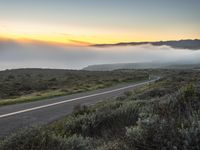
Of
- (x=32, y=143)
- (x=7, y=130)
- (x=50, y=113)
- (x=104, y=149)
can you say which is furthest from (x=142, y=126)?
(x=50, y=113)

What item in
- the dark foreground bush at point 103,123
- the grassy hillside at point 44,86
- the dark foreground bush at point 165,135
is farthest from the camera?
the grassy hillside at point 44,86

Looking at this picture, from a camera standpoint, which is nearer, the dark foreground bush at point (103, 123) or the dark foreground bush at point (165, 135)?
the dark foreground bush at point (165, 135)

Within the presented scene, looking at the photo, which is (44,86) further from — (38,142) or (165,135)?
(165,135)

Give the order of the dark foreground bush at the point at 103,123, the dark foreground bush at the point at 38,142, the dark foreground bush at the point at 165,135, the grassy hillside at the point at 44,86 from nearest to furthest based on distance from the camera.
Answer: the dark foreground bush at the point at 165,135
the dark foreground bush at the point at 38,142
the dark foreground bush at the point at 103,123
the grassy hillside at the point at 44,86

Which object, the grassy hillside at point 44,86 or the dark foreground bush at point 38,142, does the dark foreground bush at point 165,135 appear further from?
the grassy hillside at point 44,86

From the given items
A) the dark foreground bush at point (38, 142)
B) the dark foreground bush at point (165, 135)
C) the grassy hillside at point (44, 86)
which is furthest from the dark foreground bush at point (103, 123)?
the grassy hillside at point (44, 86)

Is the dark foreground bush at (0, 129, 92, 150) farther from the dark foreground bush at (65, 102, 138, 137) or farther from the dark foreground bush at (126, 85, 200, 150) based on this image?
the dark foreground bush at (65, 102, 138, 137)

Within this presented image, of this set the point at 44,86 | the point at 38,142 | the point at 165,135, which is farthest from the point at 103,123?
the point at 44,86

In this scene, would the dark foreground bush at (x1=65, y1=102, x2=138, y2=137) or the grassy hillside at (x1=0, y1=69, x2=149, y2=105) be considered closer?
the dark foreground bush at (x1=65, y1=102, x2=138, y2=137)

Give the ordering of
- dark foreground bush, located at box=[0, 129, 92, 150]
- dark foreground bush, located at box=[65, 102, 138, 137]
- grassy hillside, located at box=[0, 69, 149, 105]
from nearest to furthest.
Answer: dark foreground bush, located at box=[0, 129, 92, 150], dark foreground bush, located at box=[65, 102, 138, 137], grassy hillside, located at box=[0, 69, 149, 105]

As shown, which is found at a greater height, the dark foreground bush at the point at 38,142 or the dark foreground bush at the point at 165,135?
the dark foreground bush at the point at 165,135

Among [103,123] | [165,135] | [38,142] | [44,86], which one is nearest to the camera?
[165,135]

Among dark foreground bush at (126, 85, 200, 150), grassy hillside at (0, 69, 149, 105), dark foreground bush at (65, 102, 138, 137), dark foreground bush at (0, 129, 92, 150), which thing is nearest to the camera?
dark foreground bush at (126, 85, 200, 150)

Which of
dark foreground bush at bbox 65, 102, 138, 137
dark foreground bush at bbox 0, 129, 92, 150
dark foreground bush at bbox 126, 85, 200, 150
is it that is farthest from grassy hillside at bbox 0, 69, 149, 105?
dark foreground bush at bbox 126, 85, 200, 150
